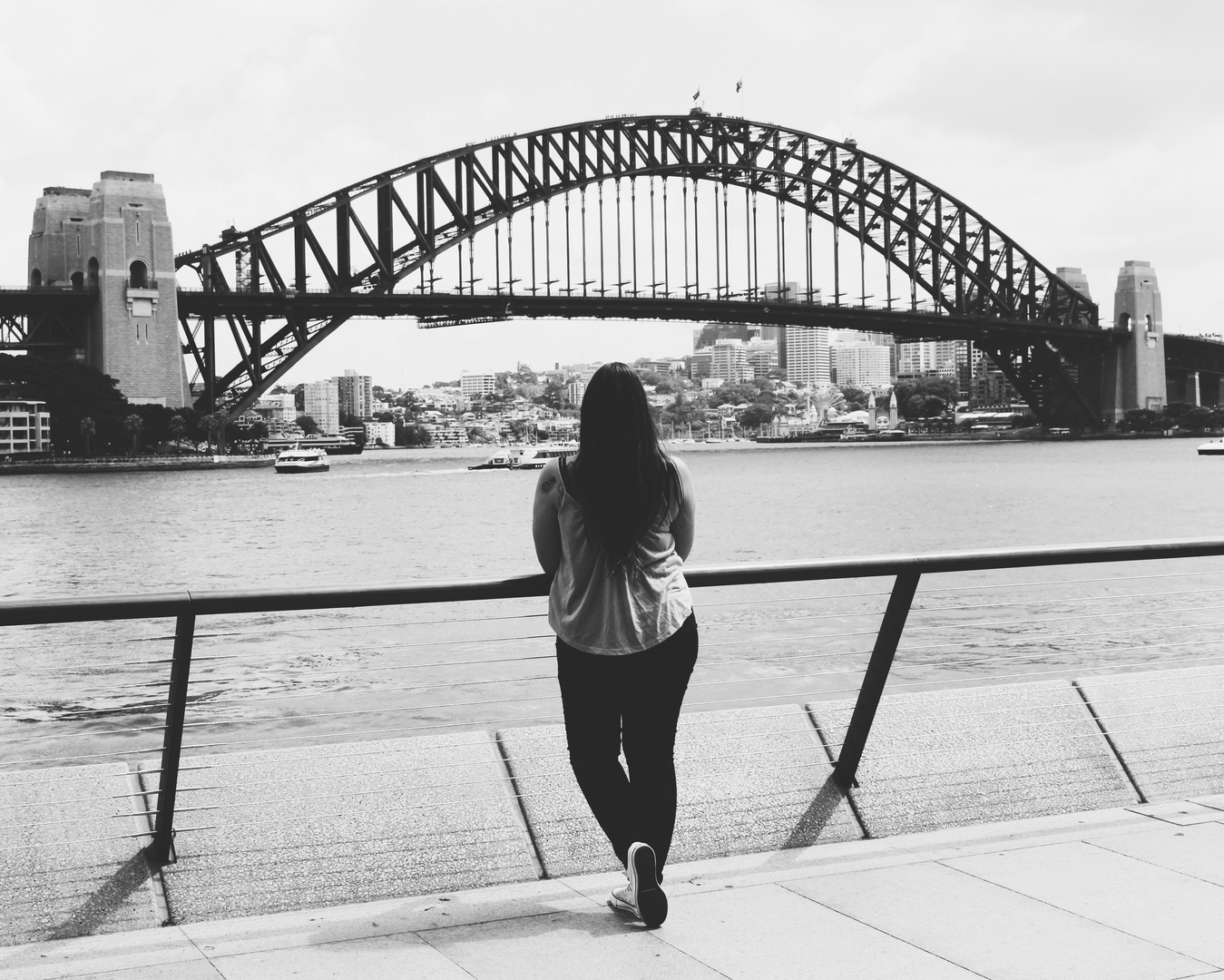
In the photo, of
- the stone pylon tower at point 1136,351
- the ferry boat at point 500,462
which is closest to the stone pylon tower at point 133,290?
the ferry boat at point 500,462

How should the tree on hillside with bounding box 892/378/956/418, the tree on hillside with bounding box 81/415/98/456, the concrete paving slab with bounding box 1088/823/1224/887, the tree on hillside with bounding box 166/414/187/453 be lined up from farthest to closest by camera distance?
the tree on hillside with bounding box 892/378/956/418
the tree on hillside with bounding box 166/414/187/453
the tree on hillside with bounding box 81/415/98/456
the concrete paving slab with bounding box 1088/823/1224/887

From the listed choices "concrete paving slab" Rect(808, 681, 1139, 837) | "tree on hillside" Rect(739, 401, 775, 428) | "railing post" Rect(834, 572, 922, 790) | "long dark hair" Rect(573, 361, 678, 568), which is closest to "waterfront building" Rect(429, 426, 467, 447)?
"tree on hillside" Rect(739, 401, 775, 428)

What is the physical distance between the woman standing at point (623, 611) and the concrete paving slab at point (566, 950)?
91mm

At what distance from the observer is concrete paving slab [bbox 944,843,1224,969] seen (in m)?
3.34

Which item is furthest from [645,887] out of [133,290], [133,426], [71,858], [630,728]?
[133,290]

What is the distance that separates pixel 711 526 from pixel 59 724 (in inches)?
1030

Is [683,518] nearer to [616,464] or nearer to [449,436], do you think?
[616,464]

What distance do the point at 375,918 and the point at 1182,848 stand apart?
217cm

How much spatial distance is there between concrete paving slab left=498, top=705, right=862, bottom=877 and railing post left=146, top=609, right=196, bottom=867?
0.96 m

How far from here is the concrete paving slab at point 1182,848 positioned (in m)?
3.81

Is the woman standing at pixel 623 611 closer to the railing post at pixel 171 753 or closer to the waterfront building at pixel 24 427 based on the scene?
the railing post at pixel 171 753

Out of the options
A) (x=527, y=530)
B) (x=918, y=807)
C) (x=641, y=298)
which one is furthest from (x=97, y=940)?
(x=641, y=298)

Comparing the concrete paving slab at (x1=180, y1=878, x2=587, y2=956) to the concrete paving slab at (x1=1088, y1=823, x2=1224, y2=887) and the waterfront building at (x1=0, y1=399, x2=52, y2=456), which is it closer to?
the concrete paving slab at (x1=1088, y1=823, x2=1224, y2=887)

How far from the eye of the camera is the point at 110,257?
2879 inches
